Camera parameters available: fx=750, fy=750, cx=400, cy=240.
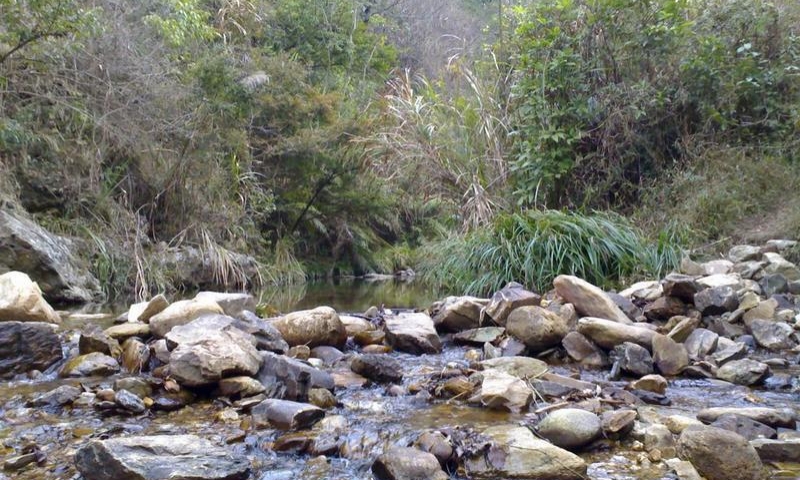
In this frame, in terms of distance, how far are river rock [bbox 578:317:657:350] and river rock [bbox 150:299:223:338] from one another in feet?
7.99

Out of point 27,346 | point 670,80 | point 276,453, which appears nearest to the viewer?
point 276,453

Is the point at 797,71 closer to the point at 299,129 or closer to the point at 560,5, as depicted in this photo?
the point at 560,5

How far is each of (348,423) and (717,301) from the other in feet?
10.5

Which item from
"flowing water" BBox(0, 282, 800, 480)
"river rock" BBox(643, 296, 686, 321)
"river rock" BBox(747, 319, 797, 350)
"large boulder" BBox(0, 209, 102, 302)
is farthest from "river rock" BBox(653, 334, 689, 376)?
"large boulder" BBox(0, 209, 102, 302)

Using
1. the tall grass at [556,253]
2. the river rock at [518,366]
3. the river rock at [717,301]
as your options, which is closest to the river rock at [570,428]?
the river rock at [518,366]

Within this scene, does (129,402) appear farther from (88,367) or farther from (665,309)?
(665,309)

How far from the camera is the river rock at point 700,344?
14.8ft

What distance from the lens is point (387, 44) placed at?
21094 millimetres

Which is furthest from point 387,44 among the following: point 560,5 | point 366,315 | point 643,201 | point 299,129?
point 366,315

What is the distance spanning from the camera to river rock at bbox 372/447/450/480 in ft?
9.01

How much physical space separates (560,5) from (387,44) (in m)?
12.5

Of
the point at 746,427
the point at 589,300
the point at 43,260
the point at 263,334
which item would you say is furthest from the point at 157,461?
the point at 43,260

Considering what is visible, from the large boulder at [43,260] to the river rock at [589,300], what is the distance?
5.50 m

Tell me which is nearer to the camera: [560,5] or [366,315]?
[366,315]
